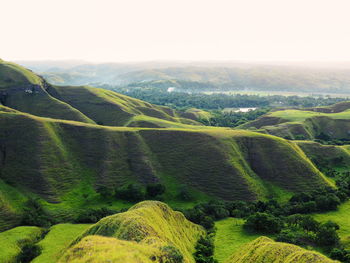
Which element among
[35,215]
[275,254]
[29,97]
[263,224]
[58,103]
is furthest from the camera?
[29,97]

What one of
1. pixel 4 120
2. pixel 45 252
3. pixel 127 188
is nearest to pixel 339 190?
pixel 127 188

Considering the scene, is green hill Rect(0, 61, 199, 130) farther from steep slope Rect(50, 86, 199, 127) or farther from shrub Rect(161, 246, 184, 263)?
shrub Rect(161, 246, 184, 263)

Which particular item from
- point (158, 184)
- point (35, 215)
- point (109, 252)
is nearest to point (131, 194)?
point (158, 184)

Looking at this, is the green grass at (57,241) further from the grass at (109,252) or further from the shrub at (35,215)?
the grass at (109,252)

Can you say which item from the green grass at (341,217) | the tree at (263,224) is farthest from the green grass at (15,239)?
the green grass at (341,217)

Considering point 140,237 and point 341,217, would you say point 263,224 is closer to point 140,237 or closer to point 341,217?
point 341,217

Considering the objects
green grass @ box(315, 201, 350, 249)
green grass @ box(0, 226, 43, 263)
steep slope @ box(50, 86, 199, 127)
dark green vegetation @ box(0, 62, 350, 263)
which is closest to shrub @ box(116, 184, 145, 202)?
dark green vegetation @ box(0, 62, 350, 263)
